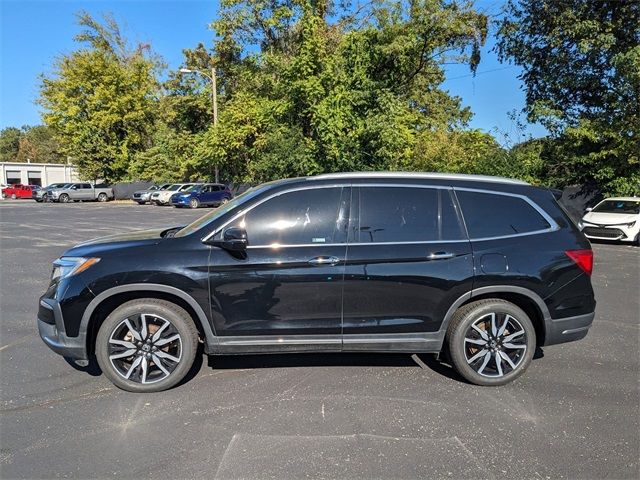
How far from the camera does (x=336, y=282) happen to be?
12.7ft

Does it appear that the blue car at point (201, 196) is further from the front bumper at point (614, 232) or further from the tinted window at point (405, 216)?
the tinted window at point (405, 216)

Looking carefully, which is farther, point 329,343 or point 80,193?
point 80,193

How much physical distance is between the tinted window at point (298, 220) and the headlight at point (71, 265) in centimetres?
125

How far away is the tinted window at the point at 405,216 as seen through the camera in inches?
158

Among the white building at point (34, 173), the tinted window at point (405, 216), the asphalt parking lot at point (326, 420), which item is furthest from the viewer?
the white building at point (34, 173)

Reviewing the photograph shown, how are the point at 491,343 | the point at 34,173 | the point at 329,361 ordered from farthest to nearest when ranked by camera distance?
the point at 34,173 → the point at 329,361 → the point at 491,343

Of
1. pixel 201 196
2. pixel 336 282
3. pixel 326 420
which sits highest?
pixel 201 196

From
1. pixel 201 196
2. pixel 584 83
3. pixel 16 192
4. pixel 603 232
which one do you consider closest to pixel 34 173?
pixel 16 192

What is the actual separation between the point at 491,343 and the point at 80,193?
4521 centimetres

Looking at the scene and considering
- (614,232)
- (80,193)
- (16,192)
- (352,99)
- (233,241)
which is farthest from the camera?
(16,192)

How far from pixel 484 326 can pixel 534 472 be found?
138 centimetres

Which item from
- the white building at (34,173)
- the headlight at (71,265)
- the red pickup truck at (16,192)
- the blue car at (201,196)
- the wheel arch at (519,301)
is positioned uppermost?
the white building at (34,173)

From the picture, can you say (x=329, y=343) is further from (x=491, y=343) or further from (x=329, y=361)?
(x=491, y=343)

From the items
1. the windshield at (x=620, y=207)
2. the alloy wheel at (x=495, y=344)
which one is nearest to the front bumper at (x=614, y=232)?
the windshield at (x=620, y=207)
